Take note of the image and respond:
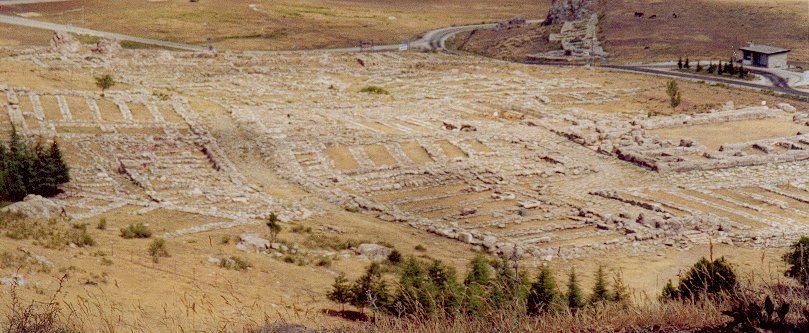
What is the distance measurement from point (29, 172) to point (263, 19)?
84.0 metres

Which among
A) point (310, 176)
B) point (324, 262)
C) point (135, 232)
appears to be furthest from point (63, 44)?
point (324, 262)

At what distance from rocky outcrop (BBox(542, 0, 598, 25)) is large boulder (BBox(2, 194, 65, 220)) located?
87.7 metres

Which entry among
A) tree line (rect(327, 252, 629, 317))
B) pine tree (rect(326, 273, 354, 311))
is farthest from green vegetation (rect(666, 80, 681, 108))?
pine tree (rect(326, 273, 354, 311))

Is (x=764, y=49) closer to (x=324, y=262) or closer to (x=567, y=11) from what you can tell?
(x=567, y=11)

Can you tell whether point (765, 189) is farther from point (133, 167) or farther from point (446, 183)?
point (133, 167)

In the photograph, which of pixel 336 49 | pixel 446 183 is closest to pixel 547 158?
pixel 446 183

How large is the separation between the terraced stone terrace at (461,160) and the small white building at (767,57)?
62.9ft

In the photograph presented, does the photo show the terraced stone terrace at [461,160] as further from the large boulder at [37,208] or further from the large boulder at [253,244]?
the large boulder at [253,244]

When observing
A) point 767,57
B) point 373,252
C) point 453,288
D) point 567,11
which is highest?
point 453,288

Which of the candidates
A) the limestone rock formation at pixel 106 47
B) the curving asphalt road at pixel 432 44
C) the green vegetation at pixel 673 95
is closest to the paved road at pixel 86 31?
the curving asphalt road at pixel 432 44

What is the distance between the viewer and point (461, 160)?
133 ft

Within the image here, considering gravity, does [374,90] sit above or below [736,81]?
above

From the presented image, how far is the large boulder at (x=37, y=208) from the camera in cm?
2682

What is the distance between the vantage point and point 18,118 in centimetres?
4438
